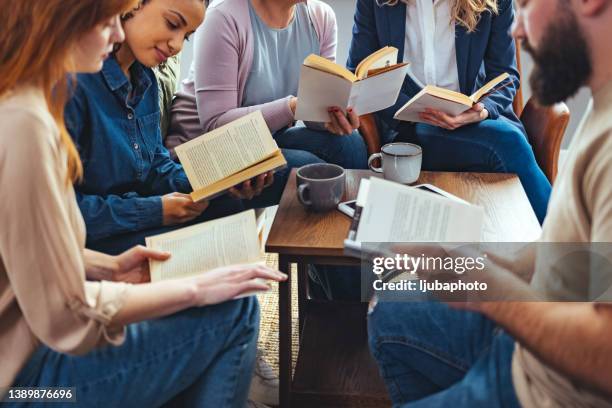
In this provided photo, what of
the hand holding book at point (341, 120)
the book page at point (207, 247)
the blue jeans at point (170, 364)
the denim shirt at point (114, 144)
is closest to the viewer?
the blue jeans at point (170, 364)

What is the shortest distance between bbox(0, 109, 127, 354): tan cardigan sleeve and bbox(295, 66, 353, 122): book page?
0.79 m

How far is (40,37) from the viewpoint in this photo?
87 centimetres

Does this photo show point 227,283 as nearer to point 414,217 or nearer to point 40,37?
point 414,217

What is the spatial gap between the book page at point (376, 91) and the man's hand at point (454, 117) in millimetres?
123

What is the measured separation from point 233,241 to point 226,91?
75 centimetres

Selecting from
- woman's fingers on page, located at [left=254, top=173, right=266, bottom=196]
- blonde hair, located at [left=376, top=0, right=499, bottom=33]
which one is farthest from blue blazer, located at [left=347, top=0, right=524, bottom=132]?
woman's fingers on page, located at [left=254, top=173, right=266, bottom=196]

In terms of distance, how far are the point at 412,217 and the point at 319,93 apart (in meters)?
0.67

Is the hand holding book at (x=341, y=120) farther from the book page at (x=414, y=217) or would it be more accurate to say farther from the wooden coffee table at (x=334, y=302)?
the book page at (x=414, y=217)

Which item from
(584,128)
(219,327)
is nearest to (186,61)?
(219,327)

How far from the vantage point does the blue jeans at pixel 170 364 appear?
0.96m

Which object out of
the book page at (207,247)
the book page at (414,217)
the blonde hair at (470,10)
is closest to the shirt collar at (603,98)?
the book page at (414,217)

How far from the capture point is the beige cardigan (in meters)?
0.83

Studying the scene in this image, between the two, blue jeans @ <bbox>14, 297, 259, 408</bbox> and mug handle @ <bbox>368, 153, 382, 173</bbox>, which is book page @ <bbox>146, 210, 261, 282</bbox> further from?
mug handle @ <bbox>368, 153, 382, 173</bbox>

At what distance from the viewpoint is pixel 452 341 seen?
1.10m
